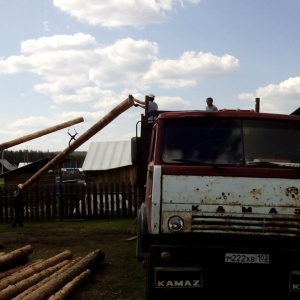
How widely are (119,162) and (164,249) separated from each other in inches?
893

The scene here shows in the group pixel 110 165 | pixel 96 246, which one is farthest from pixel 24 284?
pixel 110 165

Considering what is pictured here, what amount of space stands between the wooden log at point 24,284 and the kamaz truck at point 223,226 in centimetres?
212

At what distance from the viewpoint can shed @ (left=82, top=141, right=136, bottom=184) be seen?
27688 mm

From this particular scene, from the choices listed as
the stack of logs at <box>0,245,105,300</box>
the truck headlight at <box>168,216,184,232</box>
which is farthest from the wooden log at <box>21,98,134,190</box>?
the truck headlight at <box>168,216,184,232</box>

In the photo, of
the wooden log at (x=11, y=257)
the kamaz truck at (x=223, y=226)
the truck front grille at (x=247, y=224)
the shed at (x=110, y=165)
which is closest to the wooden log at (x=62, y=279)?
the wooden log at (x=11, y=257)

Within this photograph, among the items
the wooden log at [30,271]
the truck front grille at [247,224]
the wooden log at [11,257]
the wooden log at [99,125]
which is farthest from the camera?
the wooden log at [99,125]

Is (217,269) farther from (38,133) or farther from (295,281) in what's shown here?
(38,133)

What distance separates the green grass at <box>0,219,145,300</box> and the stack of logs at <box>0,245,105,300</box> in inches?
8.9

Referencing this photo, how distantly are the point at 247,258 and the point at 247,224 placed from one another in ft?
1.29

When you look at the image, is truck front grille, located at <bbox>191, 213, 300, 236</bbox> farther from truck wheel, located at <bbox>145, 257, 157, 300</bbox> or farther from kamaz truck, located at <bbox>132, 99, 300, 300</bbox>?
truck wheel, located at <bbox>145, 257, 157, 300</bbox>

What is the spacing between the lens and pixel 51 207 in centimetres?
2081

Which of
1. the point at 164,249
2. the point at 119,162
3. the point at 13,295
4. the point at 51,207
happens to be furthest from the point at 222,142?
the point at 119,162

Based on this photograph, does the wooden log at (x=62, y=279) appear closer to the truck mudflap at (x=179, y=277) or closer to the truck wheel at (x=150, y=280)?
the truck wheel at (x=150, y=280)

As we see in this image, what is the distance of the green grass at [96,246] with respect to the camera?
791 cm
